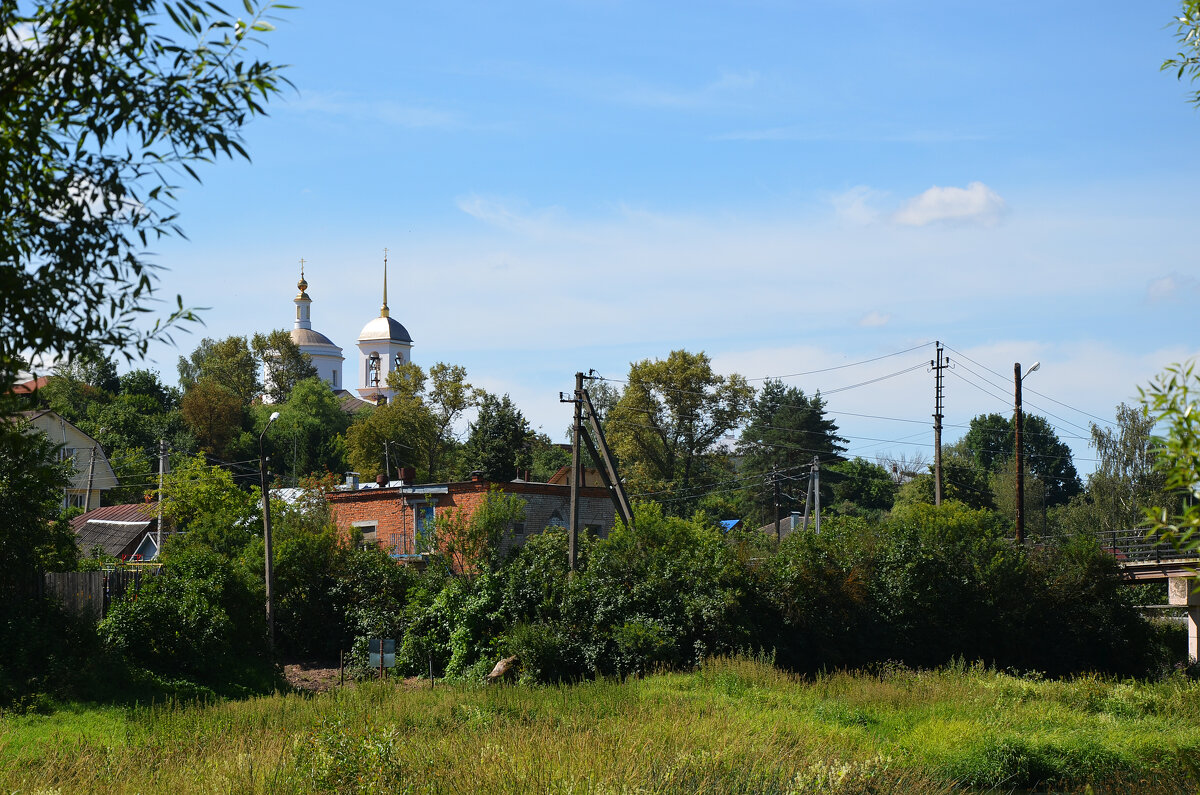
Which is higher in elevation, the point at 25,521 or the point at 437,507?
the point at 25,521

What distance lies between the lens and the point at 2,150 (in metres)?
4.69

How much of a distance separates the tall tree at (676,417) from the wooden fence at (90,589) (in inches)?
1514

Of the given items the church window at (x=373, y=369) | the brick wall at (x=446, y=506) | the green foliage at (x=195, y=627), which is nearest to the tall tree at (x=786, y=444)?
the brick wall at (x=446, y=506)

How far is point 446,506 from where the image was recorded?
40594mm

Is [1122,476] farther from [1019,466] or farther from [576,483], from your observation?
[576,483]

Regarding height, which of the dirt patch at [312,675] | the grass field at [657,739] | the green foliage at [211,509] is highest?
the green foliage at [211,509]

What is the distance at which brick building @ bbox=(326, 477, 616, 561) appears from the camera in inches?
1578

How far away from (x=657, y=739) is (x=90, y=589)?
16936 mm

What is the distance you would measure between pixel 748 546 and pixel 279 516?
16266mm

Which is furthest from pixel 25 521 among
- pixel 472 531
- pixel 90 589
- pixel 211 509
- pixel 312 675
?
pixel 211 509

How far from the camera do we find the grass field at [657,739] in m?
10.2

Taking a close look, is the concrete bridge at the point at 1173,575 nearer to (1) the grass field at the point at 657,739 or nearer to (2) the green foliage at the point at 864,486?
(1) the grass field at the point at 657,739

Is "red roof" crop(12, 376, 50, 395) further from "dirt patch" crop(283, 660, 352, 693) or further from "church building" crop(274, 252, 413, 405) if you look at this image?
"church building" crop(274, 252, 413, 405)

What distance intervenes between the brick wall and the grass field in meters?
18.0
